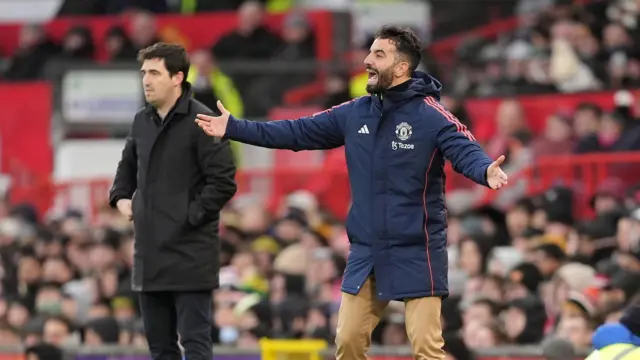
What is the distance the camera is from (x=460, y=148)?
9.27m

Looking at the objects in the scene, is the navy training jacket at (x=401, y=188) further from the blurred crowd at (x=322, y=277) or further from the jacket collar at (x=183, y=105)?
the blurred crowd at (x=322, y=277)

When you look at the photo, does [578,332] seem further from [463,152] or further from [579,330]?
[463,152]

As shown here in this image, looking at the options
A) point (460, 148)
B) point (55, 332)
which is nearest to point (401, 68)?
point (460, 148)

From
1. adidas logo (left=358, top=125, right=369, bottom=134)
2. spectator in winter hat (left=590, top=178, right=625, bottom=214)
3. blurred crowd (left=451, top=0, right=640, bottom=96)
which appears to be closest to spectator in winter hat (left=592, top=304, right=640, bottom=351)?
adidas logo (left=358, top=125, right=369, bottom=134)

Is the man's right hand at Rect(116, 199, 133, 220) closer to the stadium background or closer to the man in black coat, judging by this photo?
the man in black coat

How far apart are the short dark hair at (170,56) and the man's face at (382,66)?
1.28 m

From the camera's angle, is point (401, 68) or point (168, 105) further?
point (168, 105)

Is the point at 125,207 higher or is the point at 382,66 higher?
the point at 382,66

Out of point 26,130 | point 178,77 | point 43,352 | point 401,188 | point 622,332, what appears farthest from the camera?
point 26,130

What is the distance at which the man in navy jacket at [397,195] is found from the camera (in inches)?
369

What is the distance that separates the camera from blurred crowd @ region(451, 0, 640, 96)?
19.4 meters

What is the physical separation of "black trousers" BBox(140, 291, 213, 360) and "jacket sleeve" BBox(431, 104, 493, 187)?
1.77 metres

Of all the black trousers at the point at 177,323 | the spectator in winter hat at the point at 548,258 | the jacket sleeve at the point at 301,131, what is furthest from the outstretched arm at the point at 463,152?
the spectator in winter hat at the point at 548,258

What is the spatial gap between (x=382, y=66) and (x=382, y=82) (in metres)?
0.09
